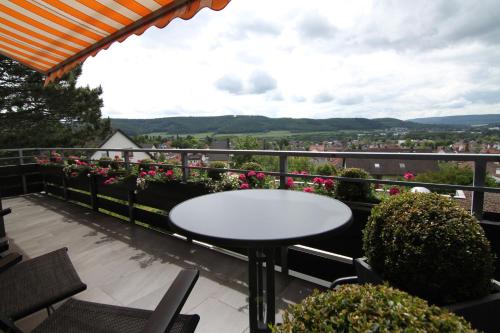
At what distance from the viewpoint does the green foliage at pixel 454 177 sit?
6.22ft

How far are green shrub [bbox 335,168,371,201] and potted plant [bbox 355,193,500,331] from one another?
1009 mm

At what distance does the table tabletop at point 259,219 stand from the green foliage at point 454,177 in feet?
3.43

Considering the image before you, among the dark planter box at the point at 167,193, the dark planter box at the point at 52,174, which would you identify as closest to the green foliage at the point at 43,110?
the dark planter box at the point at 52,174

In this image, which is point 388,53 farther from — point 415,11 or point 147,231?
point 147,231

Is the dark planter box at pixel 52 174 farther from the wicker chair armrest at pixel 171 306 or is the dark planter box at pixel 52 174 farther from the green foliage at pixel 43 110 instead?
the green foliage at pixel 43 110

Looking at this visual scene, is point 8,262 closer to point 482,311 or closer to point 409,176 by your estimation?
point 482,311

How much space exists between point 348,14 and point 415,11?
1.62 m

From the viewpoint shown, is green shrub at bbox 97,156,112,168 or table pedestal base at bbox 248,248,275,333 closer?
table pedestal base at bbox 248,248,275,333

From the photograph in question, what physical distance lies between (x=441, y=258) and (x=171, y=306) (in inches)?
43.7

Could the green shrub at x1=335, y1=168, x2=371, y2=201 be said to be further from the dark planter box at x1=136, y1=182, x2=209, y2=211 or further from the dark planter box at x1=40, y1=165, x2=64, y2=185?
the dark planter box at x1=40, y1=165, x2=64, y2=185

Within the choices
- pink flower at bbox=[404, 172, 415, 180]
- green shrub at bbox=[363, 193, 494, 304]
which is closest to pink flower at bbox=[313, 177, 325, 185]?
pink flower at bbox=[404, 172, 415, 180]

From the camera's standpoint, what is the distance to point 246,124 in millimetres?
71625

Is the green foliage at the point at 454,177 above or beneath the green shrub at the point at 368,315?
above

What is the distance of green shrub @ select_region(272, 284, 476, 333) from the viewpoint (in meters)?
0.63
